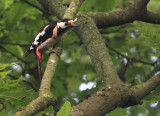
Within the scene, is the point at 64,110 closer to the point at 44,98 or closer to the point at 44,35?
the point at 44,98

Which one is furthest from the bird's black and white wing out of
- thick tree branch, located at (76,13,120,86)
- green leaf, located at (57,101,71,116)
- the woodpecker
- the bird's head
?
green leaf, located at (57,101,71,116)

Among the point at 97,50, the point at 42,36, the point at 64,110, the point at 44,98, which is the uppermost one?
the point at 64,110

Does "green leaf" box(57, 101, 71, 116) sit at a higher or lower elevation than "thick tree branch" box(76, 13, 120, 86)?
higher

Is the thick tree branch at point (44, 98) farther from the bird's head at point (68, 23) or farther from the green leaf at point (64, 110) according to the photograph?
the bird's head at point (68, 23)

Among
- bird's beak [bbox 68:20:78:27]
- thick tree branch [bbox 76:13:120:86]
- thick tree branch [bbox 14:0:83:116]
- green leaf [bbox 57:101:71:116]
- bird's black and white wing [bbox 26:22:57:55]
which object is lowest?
bird's black and white wing [bbox 26:22:57:55]

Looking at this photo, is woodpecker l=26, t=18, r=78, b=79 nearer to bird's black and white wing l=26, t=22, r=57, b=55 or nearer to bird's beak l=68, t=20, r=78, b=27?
bird's black and white wing l=26, t=22, r=57, b=55

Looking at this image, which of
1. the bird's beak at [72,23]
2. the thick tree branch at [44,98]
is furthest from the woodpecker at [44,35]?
the thick tree branch at [44,98]

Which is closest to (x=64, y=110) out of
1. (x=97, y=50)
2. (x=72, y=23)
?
(x=97, y=50)

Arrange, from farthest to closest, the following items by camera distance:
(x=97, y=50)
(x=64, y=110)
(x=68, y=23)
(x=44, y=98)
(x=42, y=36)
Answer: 1. (x=42, y=36)
2. (x=68, y=23)
3. (x=97, y=50)
4. (x=44, y=98)
5. (x=64, y=110)

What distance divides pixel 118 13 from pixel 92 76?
1.14 m

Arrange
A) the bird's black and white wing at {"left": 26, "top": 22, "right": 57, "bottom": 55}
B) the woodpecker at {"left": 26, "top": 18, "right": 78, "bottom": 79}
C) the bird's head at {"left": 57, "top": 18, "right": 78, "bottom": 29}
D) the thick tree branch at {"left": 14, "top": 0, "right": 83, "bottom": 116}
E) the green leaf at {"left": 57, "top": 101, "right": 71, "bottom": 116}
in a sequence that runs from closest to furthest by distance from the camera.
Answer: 1. the green leaf at {"left": 57, "top": 101, "right": 71, "bottom": 116}
2. the thick tree branch at {"left": 14, "top": 0, "right": 83, "bottom": 116}
3. the bird's head at {"left": 57, "top": 18, "right": 78, "bottom": 29}
4. the woodpecker at {"left": 26, "top": 18, "right": 78, "bottom": 79}
5. the bird's black and white wing at {"left": 26, "top": 22, "right": 57, "bottom": 55}

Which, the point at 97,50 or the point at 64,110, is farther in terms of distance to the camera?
the point at 97,50

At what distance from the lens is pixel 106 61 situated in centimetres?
344

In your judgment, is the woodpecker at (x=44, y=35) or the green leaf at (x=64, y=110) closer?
the green leaf at (x=64, y=110)
